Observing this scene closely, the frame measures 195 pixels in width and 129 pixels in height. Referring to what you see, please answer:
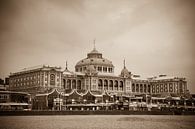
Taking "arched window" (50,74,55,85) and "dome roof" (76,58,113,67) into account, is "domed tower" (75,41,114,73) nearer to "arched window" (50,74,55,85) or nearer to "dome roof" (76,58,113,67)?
"dome roof" (76,58,113,67)

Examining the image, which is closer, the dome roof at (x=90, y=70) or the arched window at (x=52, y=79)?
the arched window at (x=52, y=79)

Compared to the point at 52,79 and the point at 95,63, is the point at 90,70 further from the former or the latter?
the point at 52,79

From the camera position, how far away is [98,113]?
136ft

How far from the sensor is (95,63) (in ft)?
189

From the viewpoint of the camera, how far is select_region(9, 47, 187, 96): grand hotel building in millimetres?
47250

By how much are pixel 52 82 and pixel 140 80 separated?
20585mm

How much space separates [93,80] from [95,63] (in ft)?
13.6

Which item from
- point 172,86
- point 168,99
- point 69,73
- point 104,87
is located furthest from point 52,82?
point 172,86

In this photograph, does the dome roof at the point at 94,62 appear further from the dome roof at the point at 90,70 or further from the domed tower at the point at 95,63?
the dome roof at the point at 90,70

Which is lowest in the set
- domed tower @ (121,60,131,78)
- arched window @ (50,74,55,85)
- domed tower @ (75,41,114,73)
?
arched window @ (50,74,55,85)

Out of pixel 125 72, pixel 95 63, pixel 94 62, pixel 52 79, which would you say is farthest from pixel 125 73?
pixel 52 79

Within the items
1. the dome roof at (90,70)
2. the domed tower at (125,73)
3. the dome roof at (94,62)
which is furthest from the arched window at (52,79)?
the domed tower at (125,73)

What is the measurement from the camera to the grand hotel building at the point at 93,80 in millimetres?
47250

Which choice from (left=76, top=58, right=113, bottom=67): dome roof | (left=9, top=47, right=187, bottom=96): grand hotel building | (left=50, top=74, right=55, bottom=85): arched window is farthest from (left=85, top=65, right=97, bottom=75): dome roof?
(left=50, top=74, right=55, bottom=85): arched window
